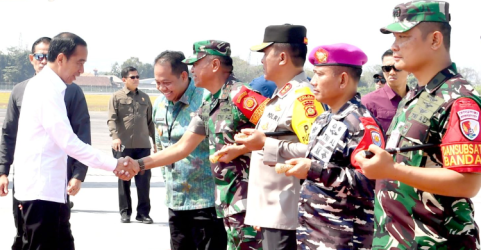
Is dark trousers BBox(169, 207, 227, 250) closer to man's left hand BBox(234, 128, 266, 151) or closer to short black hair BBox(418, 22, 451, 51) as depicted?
man's left hand BBox(234, 128, 266, 151)

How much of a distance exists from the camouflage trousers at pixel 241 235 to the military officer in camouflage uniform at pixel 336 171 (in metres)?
0.94

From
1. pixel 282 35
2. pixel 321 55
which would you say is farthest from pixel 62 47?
pixel 321 55

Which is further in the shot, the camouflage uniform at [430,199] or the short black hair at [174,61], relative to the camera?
the short black hair at [174,61]

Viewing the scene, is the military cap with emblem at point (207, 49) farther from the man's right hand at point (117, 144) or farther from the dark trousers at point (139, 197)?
the man's right hand at point (117, 144)

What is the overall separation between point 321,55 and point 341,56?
113 mm

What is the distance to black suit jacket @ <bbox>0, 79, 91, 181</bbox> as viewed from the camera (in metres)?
5.51

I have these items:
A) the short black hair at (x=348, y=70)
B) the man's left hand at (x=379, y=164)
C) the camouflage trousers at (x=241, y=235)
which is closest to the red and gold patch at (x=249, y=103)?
the camouflage trousers at (x=241, y=235)

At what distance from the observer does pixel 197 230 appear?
5387 millimetres

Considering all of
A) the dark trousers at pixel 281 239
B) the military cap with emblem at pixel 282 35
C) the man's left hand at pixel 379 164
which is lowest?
the dark trousers at pixel 281 239

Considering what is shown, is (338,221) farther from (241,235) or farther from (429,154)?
(241,235)

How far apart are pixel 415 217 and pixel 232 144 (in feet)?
6.58

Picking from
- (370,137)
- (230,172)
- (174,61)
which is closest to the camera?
(370,137)

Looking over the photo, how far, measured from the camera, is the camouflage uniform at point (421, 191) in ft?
8.74

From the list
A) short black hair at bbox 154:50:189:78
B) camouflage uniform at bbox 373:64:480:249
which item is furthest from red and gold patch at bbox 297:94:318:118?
short black hair at bbox 154:50:189:78
